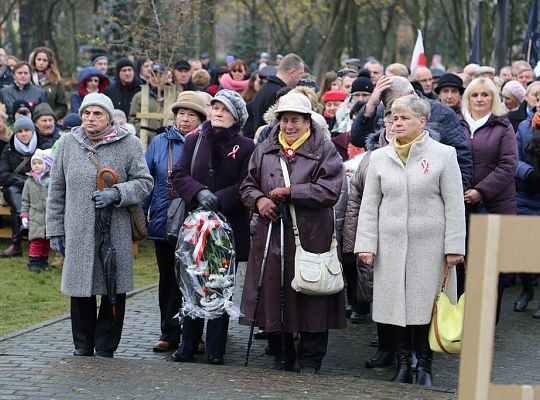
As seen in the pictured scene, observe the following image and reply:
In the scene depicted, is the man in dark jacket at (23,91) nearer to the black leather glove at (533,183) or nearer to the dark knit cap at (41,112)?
the dark knit cap at (41,112)

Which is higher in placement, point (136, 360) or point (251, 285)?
point (251, 285)

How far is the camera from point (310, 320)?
8.54 metres

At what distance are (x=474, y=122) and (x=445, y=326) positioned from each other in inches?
106

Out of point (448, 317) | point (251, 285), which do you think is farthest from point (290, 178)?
point (448, 317)

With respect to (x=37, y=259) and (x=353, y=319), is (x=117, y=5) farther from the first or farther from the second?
(x=353, y=319)

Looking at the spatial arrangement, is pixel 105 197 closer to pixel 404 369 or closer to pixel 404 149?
pixel 404 149

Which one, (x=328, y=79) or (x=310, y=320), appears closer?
(x=310, y=320)

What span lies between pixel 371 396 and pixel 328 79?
27.0 ft

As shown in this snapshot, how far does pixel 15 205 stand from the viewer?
14594mm

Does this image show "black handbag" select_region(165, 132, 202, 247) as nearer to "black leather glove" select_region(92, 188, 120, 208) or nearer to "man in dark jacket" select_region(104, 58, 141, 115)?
"black leather glove" select_region(92, 188, 120, 208)

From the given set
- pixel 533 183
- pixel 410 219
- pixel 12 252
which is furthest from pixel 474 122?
pixel 12 252

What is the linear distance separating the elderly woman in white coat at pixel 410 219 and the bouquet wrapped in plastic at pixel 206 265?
Answer: 115 centimetres

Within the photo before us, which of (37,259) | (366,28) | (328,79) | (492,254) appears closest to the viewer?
(492,254)

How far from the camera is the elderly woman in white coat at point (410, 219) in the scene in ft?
26.6
